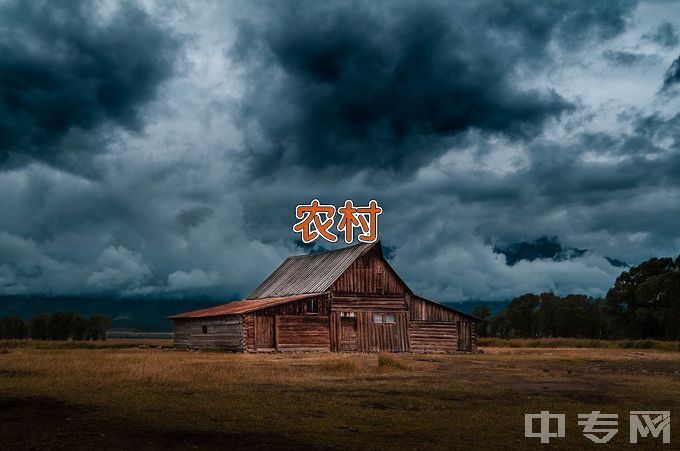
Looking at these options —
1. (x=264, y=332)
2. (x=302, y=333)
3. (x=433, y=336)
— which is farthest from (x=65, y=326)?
(x=433, y=336)

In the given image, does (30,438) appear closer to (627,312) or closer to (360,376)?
(360,376)

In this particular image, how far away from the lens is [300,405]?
15938 mm

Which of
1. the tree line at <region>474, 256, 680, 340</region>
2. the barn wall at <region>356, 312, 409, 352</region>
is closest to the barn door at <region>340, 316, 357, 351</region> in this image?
the barn wall at <region>356, 312, 409, 352</region>

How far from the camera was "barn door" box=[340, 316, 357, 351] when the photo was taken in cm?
4722

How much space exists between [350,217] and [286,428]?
37.8 meters

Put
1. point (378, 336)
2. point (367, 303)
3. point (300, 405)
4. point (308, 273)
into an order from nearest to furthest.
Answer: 1. point (300, 405)
2. point (378, 336)
3. point (367, 303)
4. point (308, 273)

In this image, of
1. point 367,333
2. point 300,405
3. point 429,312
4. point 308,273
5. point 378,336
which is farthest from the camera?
point 308,273

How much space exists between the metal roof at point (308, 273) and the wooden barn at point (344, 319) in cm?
11

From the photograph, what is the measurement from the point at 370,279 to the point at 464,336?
8788mm

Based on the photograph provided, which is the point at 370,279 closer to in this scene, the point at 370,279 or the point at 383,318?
the point at 370,279

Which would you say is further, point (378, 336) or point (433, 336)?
point (433, 336)

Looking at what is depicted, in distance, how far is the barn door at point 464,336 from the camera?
51062 mm

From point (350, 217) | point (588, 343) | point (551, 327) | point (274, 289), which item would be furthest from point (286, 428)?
point (551, 327)

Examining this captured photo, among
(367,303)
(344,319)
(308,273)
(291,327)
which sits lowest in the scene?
(291,327)
